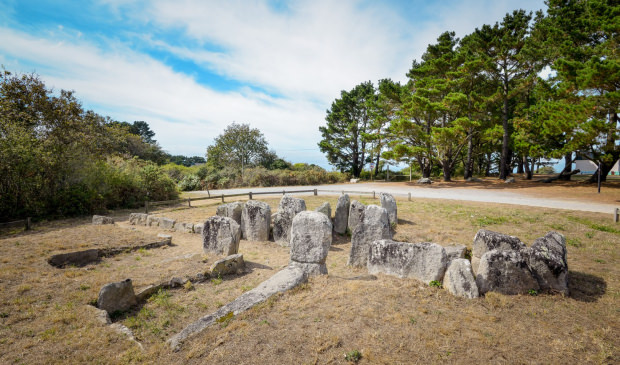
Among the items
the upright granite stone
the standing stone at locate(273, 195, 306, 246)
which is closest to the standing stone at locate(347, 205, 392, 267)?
the upright granite stone

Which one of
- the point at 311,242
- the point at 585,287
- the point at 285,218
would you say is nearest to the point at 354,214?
the point at 285,218

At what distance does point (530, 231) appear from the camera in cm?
930

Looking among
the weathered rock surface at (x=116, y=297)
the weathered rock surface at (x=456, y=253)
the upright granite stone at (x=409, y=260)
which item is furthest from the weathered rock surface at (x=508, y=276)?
the weathered rock surface at (x=116, y=297)

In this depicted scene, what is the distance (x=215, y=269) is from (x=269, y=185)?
23.1 m

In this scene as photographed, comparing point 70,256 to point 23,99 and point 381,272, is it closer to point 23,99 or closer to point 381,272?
point 381,272

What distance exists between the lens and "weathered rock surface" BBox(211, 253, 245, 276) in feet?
20.5

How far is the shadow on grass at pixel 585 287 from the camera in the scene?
4.75m

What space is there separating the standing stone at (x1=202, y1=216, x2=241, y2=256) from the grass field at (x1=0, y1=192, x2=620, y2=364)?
23.6 inches

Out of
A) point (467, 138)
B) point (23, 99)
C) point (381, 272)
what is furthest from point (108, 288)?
point (467, 138)

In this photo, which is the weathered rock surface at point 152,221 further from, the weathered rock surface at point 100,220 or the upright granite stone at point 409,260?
the upright granite stone at point 409,260

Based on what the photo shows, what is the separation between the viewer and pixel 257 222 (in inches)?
371

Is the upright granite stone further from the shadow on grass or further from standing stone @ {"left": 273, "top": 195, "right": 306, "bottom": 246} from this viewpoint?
standing stone @ {"left": 273, "top": 195, "right": 306, "bottom": 246}

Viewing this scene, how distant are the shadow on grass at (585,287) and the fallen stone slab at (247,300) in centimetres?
495

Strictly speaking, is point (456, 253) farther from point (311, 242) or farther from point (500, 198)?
point (500, 198)
